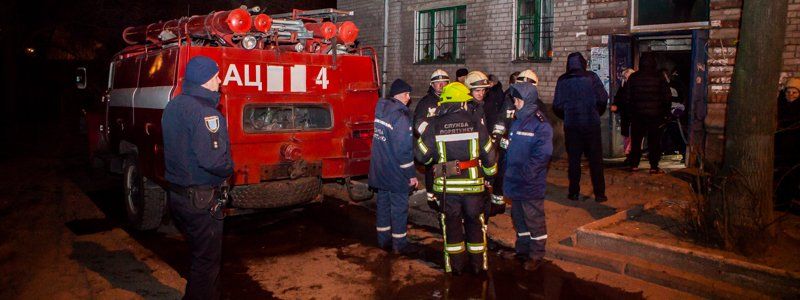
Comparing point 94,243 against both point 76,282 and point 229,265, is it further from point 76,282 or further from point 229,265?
point 229,265

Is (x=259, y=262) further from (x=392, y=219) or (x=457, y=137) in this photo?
(x=457, y=137)

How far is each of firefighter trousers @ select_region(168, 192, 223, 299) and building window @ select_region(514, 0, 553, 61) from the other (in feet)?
27.7

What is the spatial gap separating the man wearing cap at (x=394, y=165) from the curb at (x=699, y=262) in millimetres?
1746

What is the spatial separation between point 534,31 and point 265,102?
6.84 meters

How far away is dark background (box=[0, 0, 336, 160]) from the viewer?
70.1 feet

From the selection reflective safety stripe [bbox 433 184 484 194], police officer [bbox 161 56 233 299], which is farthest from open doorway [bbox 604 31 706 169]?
police officer [bbox 161 56 233 299]

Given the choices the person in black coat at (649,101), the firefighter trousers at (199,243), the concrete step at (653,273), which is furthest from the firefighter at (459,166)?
the person in black coat at (649,101)

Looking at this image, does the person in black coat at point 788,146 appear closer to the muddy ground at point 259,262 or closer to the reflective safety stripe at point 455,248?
the muddy ground at point 259,262

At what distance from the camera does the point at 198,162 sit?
4.02 metres

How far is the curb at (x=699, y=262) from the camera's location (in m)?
4.67

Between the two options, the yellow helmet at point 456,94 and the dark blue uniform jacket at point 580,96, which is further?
the dark blue uniform jacket at point 580,96

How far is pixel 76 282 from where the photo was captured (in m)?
5.23

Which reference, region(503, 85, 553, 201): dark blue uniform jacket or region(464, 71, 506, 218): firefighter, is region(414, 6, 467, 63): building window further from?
region(503, 85, 553, 201): dark blue uniform jacket

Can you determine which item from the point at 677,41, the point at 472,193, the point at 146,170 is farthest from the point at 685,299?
the point at 677,41
